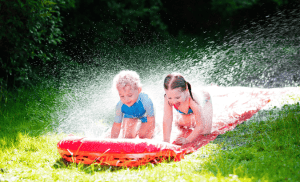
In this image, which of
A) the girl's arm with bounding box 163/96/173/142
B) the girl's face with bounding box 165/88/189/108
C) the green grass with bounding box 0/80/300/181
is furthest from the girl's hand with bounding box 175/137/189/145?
the girl's face with bounding box 165/88/189/108

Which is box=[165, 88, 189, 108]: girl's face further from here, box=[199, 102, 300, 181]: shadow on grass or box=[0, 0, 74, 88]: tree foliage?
box=[0, 0, 74, 88]: tree foliage

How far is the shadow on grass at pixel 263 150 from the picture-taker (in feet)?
7.47

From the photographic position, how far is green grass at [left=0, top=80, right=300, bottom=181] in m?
2.34

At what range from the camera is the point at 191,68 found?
670 cm

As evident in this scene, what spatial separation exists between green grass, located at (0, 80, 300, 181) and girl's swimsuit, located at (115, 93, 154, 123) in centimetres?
93

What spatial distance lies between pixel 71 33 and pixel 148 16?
2779 millimetres

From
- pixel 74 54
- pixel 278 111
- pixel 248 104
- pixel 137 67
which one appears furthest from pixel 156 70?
pixel 278 111

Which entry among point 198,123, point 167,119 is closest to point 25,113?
point 167,119

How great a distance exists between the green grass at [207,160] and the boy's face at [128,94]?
0.90 meters

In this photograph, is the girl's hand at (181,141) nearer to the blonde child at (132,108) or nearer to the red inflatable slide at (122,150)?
the red inflatable slide at (122,150)

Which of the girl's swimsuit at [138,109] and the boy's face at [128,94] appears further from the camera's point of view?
the girl's swimsuit at [138,109]

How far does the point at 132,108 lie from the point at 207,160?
141 cm

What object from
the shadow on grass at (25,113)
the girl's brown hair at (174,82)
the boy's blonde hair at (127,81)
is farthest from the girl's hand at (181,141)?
the shadow on grass at (25,113)

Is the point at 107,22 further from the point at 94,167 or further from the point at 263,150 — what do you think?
the point at 263,150
